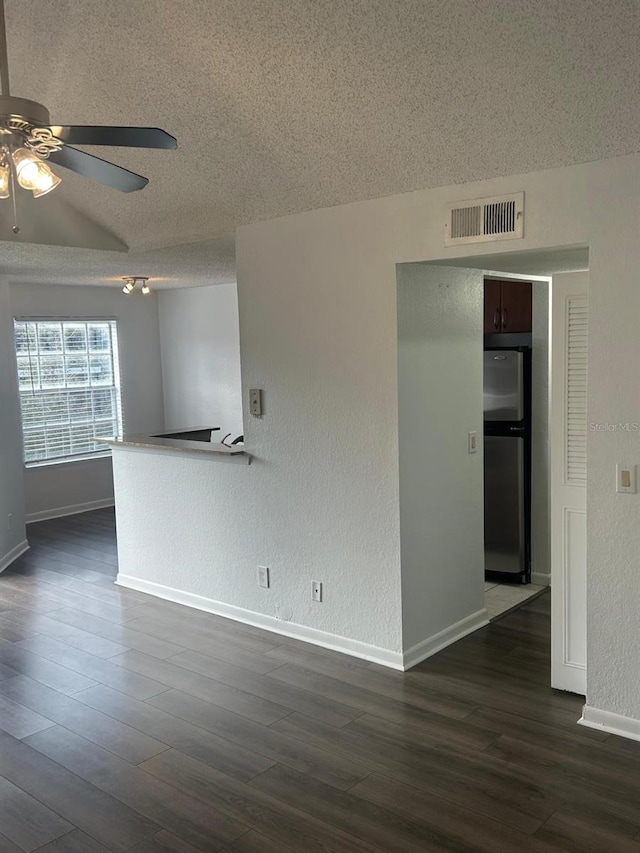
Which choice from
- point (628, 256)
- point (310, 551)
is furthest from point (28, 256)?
point (628, 256)

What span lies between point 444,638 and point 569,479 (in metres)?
1.20

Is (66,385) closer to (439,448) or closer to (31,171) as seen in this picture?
(439,448)

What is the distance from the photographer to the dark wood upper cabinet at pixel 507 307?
5.01 meters

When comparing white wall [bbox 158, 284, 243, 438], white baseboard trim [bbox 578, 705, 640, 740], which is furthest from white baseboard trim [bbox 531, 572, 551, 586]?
white wall [bbox 158, 284, 243, 438]

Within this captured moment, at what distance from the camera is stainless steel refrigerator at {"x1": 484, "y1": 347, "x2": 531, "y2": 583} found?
196 inches

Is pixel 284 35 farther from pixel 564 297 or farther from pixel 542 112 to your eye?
pixel 564 297

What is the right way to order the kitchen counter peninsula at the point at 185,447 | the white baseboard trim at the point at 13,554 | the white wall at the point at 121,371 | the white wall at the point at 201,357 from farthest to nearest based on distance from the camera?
1. the white wall at the point at 201,357
2. the white wall at the point at 121,371
3. the white baseboard trim at the point at 13,554
4. the kitchen counter peninsula at the point at 185,447

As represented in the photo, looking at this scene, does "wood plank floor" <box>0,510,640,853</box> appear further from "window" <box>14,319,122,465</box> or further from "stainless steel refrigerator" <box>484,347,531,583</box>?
"window" <box>14,319,122,465</box>

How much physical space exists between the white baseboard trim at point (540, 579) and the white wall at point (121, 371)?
4.77 metres

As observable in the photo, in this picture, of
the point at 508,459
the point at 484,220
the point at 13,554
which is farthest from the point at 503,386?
the point at 13,554

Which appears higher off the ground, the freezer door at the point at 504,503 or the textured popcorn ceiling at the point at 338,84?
the textured popcorn ceiling at the point at 338,84

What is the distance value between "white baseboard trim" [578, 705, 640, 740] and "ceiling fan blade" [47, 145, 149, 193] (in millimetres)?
2705

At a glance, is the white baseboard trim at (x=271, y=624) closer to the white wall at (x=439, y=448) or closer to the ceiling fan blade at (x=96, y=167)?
the white wall at (x=439, y=448)

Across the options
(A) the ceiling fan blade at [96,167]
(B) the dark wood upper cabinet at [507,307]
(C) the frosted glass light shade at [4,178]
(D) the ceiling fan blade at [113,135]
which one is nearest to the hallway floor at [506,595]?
(B) the dark wood upper cabinet at [507,307]
